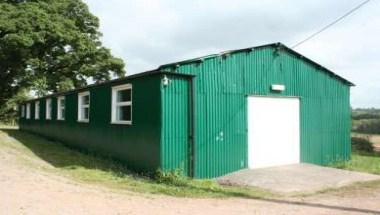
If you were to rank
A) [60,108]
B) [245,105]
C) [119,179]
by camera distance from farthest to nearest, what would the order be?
[60,108] < [245,105] < [119,179]

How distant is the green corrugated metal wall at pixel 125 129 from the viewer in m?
11.7

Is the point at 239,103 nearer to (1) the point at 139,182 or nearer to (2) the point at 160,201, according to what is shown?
(1) the point at 139,182

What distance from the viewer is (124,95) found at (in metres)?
14.1

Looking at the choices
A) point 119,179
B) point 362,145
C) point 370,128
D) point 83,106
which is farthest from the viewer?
point 370,128

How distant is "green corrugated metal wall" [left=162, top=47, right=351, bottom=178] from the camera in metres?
12.3

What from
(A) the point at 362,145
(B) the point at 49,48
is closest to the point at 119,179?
(A) the point at 362,145

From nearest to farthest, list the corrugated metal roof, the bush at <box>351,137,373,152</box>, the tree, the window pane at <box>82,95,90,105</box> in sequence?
the corrugated metal roof < the window pane at <box>82,95,90,105</box> < the bush at <box>351,137,373,152</box> < the tree

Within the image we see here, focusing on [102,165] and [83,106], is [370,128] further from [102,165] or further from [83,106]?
[102,165]

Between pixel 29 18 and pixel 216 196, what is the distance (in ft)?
90.0

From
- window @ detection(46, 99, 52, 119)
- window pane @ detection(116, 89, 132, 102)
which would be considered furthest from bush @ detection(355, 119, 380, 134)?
window pane @ detection(116, 89, 132, 102)

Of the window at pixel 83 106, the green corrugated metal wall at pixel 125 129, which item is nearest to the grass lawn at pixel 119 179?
the green corrugated metal wall at pixel 125 129

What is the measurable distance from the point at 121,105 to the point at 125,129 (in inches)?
39.8

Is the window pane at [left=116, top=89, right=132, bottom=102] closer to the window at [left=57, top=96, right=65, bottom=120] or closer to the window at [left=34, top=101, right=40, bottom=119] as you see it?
the window at [left=57, top=96, right=65, bottom=120]

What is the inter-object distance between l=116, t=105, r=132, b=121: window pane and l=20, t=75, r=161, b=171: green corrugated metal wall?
33 cm
